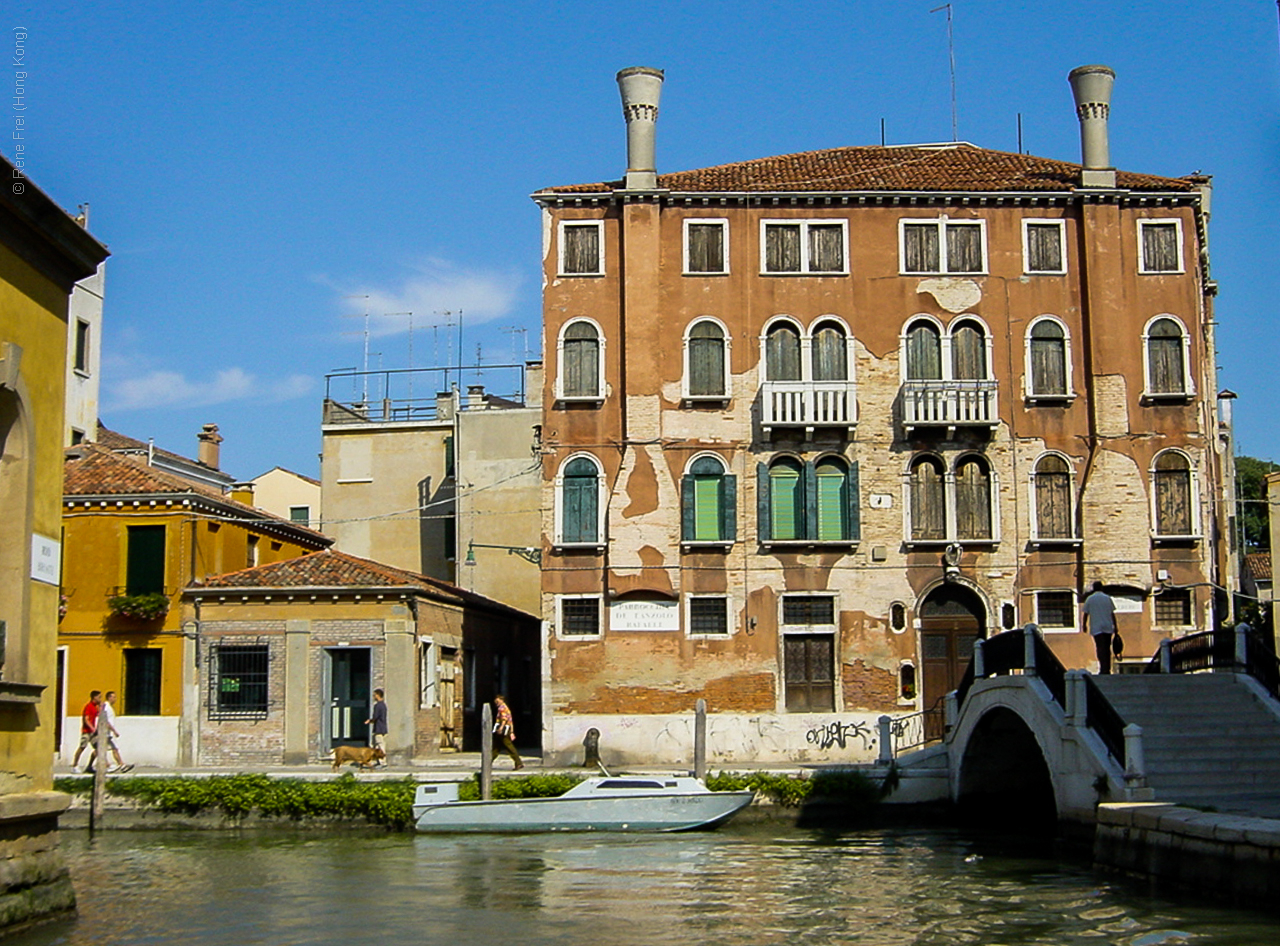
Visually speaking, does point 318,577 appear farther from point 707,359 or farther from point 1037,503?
point 1037,503

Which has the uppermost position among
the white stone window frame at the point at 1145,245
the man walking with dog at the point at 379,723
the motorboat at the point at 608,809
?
the white stone window frame at the point at 1145,245

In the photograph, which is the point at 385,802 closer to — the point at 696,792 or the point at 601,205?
the point at 696,792

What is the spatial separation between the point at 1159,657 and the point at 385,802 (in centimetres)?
1226

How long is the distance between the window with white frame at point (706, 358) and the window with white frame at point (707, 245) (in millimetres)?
1138

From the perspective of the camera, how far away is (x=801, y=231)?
97.0ft

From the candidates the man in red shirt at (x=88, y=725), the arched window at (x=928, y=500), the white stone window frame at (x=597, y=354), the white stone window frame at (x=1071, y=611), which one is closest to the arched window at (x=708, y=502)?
the white stone window frame at (x=597, y=354)

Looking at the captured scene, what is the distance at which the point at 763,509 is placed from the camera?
28.8m

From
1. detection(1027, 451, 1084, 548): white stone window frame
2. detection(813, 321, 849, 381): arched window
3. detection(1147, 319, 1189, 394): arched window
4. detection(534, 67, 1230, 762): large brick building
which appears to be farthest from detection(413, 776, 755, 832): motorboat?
detection(1147, 319, 1189, 394): arched window

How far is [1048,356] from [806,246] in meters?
5.16

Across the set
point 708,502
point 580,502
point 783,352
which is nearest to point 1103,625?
point 708,502

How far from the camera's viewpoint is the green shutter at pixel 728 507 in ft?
94.2

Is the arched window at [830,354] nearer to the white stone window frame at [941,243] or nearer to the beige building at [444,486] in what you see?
the white stone window frame at [941,243]

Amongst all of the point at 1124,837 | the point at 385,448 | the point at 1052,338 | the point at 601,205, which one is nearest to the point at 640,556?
the point at 601,205

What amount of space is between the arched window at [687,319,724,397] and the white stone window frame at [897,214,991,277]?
12.6ft
